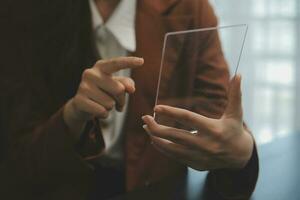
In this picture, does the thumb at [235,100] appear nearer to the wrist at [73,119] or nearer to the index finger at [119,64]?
the index finger at [119,64]

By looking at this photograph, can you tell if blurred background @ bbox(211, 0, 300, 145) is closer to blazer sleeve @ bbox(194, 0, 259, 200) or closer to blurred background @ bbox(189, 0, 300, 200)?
blurred background @ bbox(189, 0, 300, 200)

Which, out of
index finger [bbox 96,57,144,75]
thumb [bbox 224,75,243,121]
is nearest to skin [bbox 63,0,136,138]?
index finger [bbox 96,57,144,75]

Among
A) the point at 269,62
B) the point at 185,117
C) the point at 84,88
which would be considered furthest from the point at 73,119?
the point at 269,62

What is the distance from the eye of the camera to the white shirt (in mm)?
684

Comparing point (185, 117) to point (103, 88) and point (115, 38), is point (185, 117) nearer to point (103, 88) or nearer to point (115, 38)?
point (103, 88)

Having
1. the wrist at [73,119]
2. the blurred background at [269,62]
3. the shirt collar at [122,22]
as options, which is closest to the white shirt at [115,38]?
the shirt collar at [122,22]

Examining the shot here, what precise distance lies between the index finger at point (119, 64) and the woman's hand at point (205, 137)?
0.06 m

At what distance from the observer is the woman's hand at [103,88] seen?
1.50 ft

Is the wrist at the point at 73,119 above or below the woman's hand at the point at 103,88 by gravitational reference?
below

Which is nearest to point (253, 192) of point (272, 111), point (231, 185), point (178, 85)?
point (231, 185)

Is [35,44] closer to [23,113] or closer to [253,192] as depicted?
[23,113]

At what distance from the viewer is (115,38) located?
2.25ft

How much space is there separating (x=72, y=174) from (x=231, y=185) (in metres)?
0.25

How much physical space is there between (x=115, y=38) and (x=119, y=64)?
245 mm
